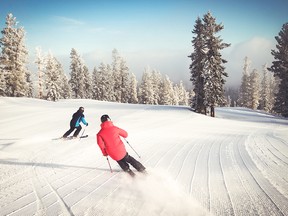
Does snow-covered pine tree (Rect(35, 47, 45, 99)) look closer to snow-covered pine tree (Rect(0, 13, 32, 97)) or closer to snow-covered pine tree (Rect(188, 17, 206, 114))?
snow-covered pine tree (Rect(0, 13, 32, 97))

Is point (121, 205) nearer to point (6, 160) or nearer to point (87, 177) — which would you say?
point (87, 177)

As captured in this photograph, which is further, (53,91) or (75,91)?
(75,91)

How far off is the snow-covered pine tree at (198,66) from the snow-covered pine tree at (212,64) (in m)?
1.01

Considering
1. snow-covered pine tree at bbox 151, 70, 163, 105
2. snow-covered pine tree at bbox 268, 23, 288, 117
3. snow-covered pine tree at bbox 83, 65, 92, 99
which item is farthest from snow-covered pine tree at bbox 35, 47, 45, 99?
snow-covered pine tree at bbox 268, 23, 288, 117

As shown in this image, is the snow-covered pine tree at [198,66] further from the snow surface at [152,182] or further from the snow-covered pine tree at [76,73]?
the snow-covered pine tree at [76,73]

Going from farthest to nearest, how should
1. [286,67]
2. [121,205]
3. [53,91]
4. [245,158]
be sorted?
1. [53,91]
2. [286,67]
3. [245,158]
4. [121,205]

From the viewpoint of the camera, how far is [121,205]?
5.09 m

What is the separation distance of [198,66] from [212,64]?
2.71 metres

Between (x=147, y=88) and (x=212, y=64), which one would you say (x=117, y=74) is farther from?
(x=212, y=64)

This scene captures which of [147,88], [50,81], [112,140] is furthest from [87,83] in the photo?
[112,140]

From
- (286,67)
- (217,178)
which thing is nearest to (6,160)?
(217,178)

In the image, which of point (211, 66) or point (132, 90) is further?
point (132, 90)

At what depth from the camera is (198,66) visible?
35219 millimetres

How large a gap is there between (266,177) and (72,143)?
9.39 meters
